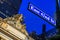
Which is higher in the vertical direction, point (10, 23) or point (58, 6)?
point (10, 23)

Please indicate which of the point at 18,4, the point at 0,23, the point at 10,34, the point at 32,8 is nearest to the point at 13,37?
the point at 10,34

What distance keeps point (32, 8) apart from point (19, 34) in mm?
5799

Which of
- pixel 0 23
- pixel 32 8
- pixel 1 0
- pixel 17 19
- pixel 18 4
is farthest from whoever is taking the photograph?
pixel 18 4

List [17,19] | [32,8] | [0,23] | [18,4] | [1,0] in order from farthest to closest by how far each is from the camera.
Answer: [18,4], [1,0], [17,19], [0,23], [32,8]

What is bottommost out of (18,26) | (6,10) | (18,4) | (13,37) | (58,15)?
(58,15)

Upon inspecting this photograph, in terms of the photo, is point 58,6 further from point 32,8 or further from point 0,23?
point 0,23

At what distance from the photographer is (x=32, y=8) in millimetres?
14641

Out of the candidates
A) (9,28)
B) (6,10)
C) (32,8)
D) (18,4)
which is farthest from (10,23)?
(18,4)

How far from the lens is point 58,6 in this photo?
2225mm

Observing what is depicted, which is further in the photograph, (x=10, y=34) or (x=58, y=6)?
(x=10, y=34)

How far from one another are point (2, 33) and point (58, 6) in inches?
648

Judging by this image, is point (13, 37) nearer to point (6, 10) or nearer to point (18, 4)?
point (6, 10)

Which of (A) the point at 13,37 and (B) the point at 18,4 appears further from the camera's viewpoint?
(B) the point at 18,4

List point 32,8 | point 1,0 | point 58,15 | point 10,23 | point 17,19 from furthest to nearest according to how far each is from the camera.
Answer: point 1,0 < point 17,19 < point 10,23 < point 32,8 < point 58,15
